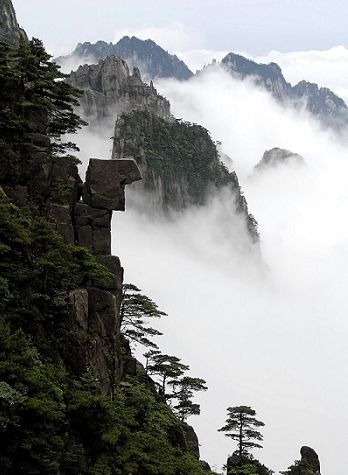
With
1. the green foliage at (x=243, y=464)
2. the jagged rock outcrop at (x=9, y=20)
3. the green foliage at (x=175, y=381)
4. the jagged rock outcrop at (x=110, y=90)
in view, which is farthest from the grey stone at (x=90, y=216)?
the jagged rock outcrop at (x=110, y=90)

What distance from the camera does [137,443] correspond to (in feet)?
70.3

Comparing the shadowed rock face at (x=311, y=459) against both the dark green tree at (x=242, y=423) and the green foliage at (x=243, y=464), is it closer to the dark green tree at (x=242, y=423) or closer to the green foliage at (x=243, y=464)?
the green foliage at (x=243, y=464)

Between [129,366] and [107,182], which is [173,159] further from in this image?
[129,366]

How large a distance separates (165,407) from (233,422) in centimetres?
1467

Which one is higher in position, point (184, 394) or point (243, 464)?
point (184, 394)

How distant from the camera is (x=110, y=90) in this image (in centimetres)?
15425

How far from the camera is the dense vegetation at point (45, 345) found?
15.5 meters

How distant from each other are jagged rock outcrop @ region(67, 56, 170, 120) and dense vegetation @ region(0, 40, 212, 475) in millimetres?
Answer: 127205

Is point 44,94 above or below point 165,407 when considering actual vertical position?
above

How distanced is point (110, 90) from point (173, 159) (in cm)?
3325

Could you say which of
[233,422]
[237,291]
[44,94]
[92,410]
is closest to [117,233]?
[237,291]

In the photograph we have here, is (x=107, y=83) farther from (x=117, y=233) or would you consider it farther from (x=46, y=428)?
(x=46, y=428)

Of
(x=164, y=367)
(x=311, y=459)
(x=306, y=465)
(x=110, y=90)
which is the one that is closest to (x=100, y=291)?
(x=164, y=367)

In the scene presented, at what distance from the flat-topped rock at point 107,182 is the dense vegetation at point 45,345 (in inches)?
66.2
